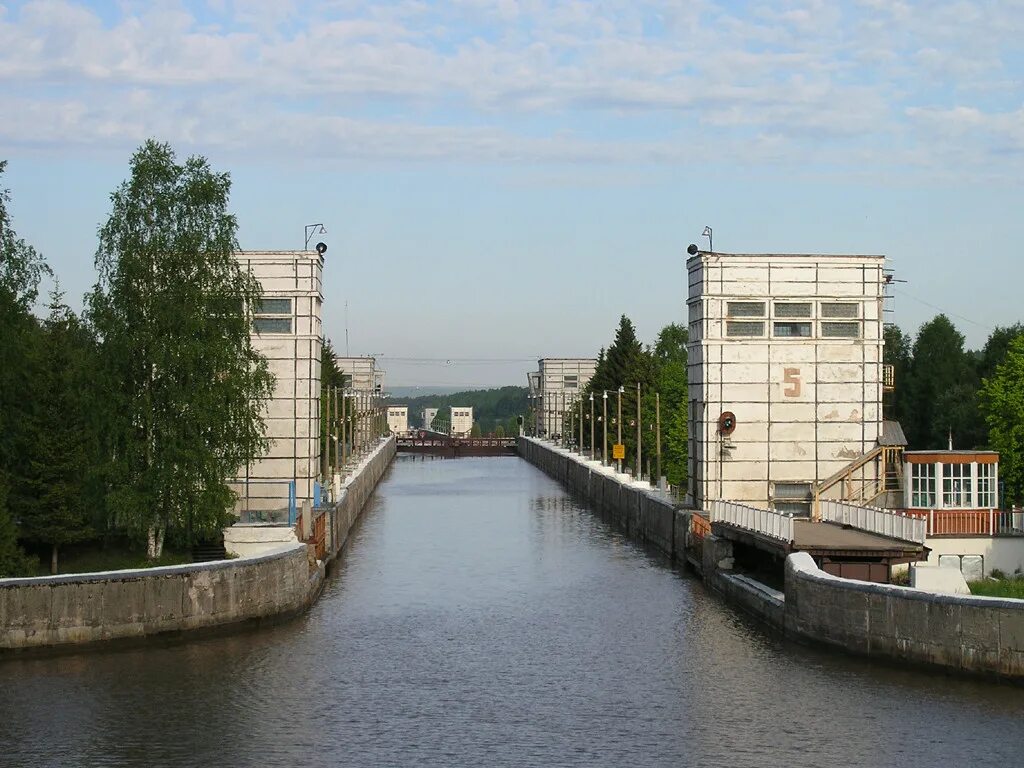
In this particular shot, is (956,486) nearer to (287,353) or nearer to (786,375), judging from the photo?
(786,375)

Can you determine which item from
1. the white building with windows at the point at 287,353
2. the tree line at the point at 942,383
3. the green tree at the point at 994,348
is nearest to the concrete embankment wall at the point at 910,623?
the white building with windows at the point at 287,353

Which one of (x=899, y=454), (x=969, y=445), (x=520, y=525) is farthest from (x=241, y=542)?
(x=969, y=445)

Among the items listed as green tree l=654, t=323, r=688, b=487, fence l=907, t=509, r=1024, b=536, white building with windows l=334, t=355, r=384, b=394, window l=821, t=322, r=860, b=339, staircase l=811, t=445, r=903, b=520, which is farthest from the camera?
white building with windows l=334, t=355, r=384, b=394

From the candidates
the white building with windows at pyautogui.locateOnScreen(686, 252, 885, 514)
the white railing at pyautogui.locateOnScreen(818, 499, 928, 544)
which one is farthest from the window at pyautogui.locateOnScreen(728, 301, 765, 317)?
the white railing at pyautogui.locateOnScreen(818, 499, 928, 544)

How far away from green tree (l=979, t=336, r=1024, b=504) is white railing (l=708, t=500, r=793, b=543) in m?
12.4

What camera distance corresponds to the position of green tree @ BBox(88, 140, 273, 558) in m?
43.5

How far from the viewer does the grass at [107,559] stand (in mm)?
43844

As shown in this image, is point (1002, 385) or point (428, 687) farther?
point (1002, 385)

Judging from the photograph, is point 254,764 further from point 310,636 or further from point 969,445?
point 969,445

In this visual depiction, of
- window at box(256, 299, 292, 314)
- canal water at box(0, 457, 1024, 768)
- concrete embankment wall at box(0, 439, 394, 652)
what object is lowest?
canal water at box(0, 457, 1024, 768)

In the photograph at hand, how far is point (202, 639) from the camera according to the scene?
36750 millimetres

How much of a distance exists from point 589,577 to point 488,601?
7.96 meters

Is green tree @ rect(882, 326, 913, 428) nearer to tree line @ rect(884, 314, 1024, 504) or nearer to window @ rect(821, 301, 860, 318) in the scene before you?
tree line @ rect(884, 314, 1024, 504)

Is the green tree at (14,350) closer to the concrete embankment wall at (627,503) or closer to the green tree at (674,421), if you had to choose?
the concrete embankment wall at (627,503)
